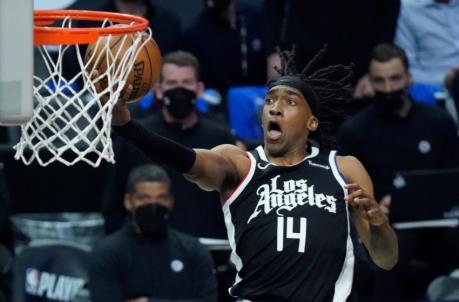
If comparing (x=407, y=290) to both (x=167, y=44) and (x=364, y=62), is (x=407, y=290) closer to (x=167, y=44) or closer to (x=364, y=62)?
(x=364, y=62)

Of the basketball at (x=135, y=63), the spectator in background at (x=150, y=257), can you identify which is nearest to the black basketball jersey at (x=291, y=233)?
the basketball at (x=135, y=63)

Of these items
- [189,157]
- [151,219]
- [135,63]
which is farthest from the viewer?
[151,219]

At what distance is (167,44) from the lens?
9352mm

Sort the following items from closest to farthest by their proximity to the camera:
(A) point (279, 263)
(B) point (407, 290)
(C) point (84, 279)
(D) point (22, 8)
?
(D) point (22, 8) → (A) point (279, 263) → (C) point (84, 279) → (B) point (407, 290)

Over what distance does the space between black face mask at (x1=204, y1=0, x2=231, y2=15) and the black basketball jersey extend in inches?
134

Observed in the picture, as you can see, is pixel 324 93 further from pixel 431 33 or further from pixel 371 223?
pixel 431 33

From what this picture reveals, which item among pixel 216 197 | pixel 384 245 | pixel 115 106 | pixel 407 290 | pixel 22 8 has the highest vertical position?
pixel 22 8

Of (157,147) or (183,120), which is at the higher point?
(157,147)

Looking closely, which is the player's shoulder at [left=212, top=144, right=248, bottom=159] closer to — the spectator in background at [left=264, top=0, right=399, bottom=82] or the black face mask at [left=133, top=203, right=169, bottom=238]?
the black face mask at [left=133, top=203, right=169, bottom=238]

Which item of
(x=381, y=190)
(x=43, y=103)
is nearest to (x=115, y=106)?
(x=43, y=103)

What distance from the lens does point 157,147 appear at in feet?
18.8

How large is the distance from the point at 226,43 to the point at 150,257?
2144 millimetres

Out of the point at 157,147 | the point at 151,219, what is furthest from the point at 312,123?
the point at 151,219

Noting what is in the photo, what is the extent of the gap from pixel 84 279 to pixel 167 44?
194 centimetres
